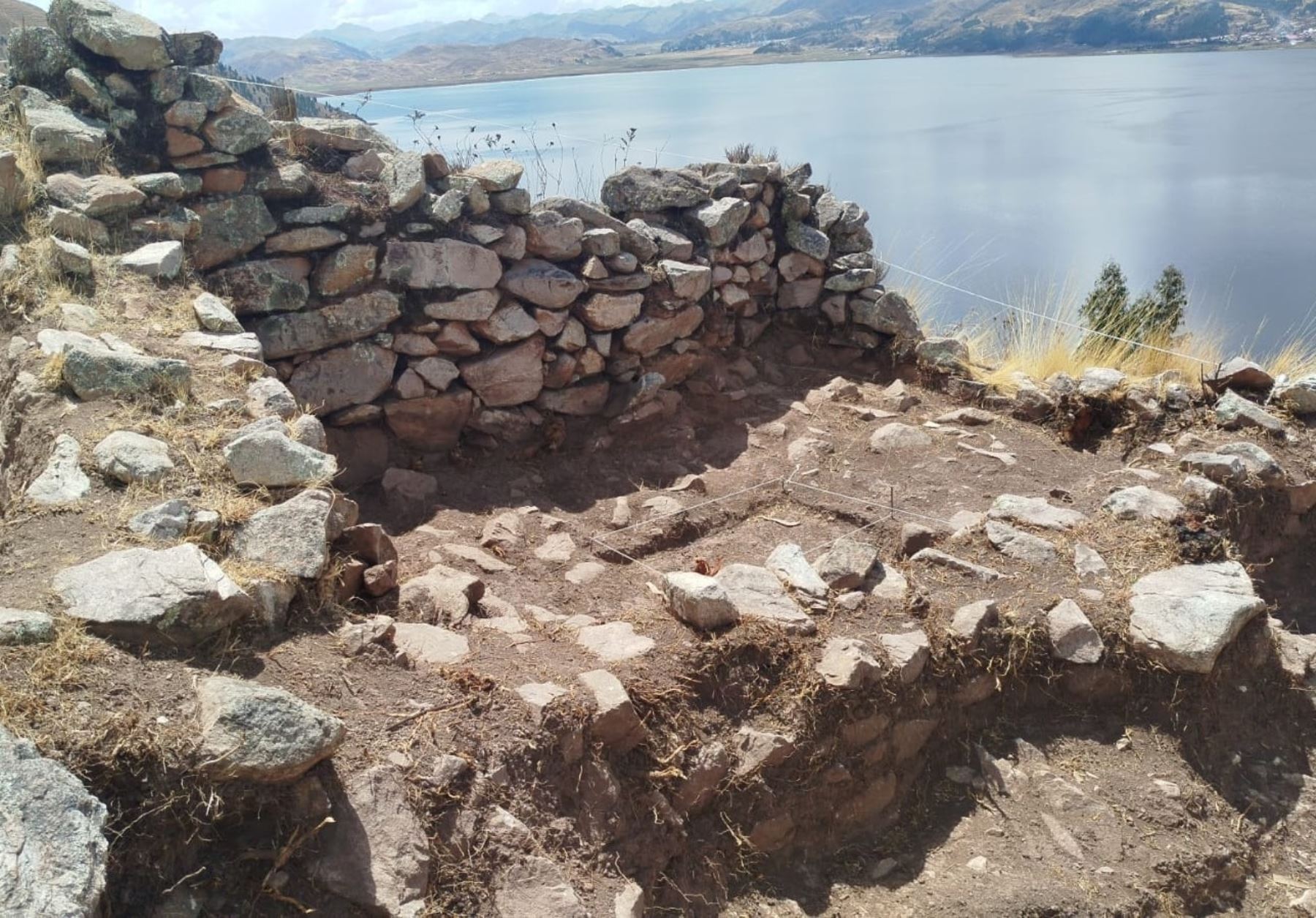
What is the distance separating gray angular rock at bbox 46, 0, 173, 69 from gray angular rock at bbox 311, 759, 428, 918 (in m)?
5.21

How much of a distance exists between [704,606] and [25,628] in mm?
2282

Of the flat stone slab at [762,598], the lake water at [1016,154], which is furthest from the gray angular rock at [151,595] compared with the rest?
the lake water at [1016,154]

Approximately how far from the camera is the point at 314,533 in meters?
3.77

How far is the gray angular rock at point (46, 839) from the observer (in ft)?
6.95

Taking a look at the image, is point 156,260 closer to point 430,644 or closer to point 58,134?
point 58,134

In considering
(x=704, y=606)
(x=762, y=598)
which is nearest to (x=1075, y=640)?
(x=762, y=598)

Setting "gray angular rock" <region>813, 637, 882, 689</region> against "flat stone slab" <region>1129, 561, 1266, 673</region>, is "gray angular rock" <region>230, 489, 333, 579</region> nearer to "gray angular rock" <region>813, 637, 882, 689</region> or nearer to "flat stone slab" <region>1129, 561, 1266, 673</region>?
"gray angular rock" <region>813, 637, 882, 689</region>

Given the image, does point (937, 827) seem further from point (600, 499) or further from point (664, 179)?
point (664, 179)

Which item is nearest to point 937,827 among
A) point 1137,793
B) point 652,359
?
point 1137,793

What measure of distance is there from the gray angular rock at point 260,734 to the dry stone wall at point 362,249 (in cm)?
361

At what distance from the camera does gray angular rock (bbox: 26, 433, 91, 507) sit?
3719 mm

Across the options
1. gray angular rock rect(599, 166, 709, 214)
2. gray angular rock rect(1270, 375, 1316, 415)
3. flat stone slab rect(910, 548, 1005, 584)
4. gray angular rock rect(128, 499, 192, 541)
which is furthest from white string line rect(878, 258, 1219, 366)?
gray angular rock rect(128, 499, 192, 541)

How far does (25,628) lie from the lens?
9.48 feet

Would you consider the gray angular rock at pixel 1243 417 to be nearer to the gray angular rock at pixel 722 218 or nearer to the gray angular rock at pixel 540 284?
the gray angular rock at pixel 722 218
